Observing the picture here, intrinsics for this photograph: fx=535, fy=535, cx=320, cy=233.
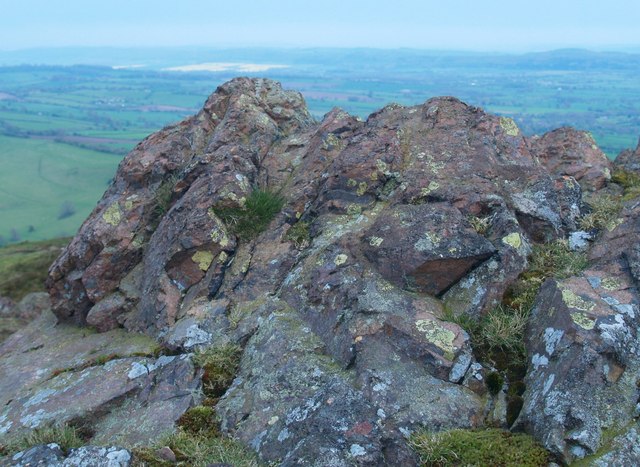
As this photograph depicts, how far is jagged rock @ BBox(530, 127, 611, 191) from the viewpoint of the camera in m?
17.1

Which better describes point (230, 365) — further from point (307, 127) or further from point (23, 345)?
point (307, 127)

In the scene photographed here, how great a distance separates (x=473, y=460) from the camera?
27.5 ft

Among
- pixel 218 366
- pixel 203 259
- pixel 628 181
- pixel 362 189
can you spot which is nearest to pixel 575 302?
pixel 362 189

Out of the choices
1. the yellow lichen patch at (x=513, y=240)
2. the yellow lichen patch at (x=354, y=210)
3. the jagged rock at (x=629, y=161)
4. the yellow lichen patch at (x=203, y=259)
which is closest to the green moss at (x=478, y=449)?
the yellow lichen patch at (x=513, y=240)

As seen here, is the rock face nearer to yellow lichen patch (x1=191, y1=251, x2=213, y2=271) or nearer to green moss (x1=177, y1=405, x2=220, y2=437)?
yellow lichen patch (x1=191, y1=251, x2=213, y2=271)

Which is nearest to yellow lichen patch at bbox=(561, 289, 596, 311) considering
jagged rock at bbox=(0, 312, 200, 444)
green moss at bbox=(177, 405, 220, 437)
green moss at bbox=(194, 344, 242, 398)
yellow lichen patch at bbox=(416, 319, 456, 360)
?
yellow lichen patch at bbox=(416, 319, 456, 360)

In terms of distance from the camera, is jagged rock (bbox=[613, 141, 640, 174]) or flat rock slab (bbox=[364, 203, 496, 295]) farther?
jagged rock (bbox=[613, 141, 640, 174])

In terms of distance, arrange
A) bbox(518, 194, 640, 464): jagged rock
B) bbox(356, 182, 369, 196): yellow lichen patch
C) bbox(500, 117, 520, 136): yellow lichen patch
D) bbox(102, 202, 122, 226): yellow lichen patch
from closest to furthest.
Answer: bbox(518, 194, 640, 464): jagged rock < bbox(356, 182, 369, 196): yellow lichen patch < bbox(500, 117, 520, 136): yellow lichen patch < bbox(102, 202, 122, 226): yellow lichen patch

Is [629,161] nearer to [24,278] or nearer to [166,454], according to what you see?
[166,454]

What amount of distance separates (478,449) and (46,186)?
157181 mm

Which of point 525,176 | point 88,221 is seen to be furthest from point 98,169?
point 525,176

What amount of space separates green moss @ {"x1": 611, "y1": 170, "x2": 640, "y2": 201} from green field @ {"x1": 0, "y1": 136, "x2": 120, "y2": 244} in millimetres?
103932

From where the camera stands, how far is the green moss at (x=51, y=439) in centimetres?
1012

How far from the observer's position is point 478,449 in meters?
8.56
